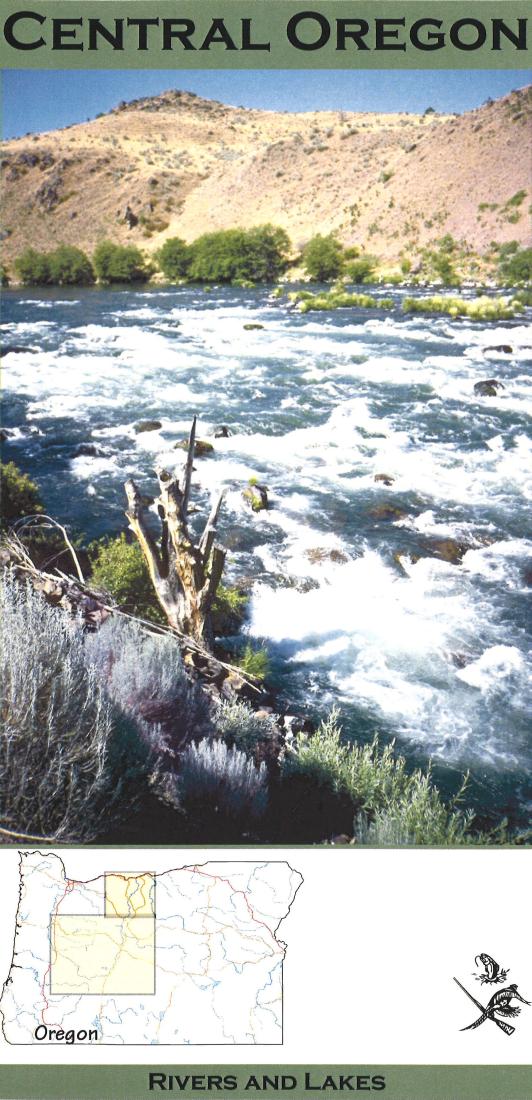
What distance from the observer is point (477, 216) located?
3172 cm

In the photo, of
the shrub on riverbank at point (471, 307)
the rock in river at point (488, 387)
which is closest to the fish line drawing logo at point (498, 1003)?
the rock in river at point (488, 387)

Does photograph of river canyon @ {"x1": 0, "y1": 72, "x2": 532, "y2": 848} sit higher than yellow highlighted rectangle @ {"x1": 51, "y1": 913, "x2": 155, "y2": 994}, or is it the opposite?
photograph of river canyon @ {"x1": 0, "y1": 72, "x2": 532, "y2": 848}

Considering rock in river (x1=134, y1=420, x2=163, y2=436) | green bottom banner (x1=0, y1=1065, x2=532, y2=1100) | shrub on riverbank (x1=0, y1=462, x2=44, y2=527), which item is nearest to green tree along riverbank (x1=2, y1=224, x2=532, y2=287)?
rock in river (x1=134, y1=420, x2=163, y2=436)

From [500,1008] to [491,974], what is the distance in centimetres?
10

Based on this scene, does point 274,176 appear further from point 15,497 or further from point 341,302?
point 15,497

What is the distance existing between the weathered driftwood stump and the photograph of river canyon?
0.06 feet

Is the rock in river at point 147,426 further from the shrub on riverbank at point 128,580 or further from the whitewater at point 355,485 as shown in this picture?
the shrub on riverbank at point 128,580

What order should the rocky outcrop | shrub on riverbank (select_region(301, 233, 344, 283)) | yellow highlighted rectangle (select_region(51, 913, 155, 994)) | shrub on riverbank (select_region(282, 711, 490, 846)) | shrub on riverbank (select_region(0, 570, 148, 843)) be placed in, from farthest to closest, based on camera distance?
shrub on riverbank (select_region(301, 233, 344, 283)) < the rocky outcrop < shrub on riverbank (select_region(282, 711, 490, 846)) < shrub on riverbank (select_region(0, 570, 148, 843)) < yellow highlighted rectangle (select_region(51, 913, 155, 994))

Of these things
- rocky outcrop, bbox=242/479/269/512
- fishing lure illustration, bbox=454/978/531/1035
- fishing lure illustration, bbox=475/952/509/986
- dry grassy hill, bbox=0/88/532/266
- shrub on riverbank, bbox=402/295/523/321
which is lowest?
fishing lure illustration, bbox=454/978/531/1035

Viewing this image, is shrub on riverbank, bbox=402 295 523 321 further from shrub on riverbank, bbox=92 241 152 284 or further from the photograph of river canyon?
shrub on riverbank, bbox=92 241 152 284

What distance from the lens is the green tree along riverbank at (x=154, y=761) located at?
2562mm

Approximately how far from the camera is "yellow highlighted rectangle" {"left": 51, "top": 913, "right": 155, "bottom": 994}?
238cm

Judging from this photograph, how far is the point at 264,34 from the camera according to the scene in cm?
325

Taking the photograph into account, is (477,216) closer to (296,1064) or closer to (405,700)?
(405,700)
